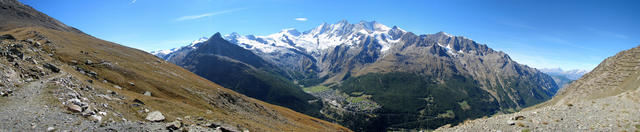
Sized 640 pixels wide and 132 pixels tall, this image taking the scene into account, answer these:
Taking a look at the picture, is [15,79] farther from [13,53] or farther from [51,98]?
[13,53]

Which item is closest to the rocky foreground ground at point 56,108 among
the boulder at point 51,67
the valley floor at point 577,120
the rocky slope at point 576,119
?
the boulder at point 51,67

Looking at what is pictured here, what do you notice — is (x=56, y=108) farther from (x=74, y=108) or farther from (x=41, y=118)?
(x=41, y=118)

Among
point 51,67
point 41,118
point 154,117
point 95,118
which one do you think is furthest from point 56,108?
point 51,67

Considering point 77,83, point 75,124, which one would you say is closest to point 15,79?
point 77,83

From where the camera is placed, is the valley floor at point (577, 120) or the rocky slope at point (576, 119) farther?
the rocky slope at point (576, 119)

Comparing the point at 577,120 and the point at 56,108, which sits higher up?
the point at 577,120

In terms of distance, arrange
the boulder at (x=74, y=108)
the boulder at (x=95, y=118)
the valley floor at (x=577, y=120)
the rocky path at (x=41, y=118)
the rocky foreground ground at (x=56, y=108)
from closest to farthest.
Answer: the rocky path at (x=41, y=118), the rocky foreground ground at (x=56, y=108), the boulder at (x=95, y=118), the boulder at (x=74, y=108), the valley floor at (x=577, y=120)

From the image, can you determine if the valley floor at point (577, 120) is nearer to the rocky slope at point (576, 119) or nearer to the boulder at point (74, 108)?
the rocky slope at point (576, 119)

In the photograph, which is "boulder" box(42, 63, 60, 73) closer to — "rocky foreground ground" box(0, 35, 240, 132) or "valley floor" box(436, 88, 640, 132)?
"rocky foreground ground" box(0, 35, 240, 132)

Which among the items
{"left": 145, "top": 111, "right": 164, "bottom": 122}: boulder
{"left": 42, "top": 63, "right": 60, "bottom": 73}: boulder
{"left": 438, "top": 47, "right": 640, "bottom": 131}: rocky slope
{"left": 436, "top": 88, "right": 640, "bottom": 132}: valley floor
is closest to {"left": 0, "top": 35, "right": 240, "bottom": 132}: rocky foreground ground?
{"left": 145, "top": 111, "right": 164, "bottom": 122}: boulder
